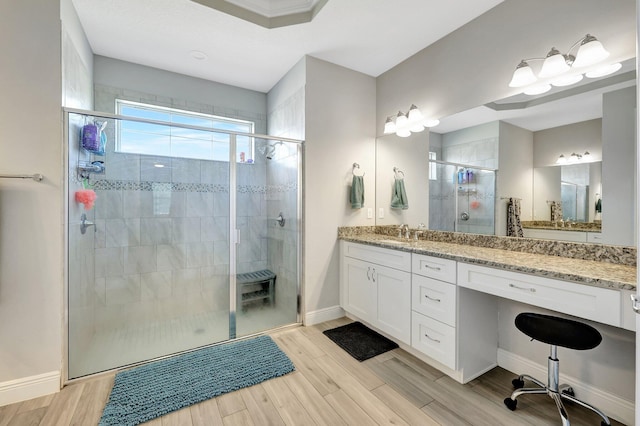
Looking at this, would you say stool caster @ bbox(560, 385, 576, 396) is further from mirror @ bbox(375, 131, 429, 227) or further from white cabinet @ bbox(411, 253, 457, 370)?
mirror @ bbox(375, 131, 429, 227)

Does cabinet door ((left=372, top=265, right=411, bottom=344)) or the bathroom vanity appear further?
cabinet door ((left=372, top=265, right=411, bottom=344))

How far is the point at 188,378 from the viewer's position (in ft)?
6.42

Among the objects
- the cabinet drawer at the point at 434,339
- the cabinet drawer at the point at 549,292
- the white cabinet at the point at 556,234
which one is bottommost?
the cabinet drawer at the point at 434,339

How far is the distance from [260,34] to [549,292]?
2850 mm

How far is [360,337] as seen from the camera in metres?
2.57

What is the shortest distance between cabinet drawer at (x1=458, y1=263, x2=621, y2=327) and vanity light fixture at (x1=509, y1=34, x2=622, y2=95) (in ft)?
4.23

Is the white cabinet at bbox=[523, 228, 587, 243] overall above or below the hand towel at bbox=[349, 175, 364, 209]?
below

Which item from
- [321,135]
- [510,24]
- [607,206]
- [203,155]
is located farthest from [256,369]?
[510,24]

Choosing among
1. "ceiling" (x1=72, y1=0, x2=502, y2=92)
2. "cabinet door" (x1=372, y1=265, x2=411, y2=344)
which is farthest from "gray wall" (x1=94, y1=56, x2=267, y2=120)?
"cabinet door" (x1=372, y1=265, x2=411, y2=344)

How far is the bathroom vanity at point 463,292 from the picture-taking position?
1343 mm

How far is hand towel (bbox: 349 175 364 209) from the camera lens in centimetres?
298

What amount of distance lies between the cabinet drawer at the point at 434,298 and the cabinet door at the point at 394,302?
7cm

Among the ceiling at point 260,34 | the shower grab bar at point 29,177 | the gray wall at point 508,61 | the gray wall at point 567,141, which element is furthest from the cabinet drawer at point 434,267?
the shower grab bar at point 29,177

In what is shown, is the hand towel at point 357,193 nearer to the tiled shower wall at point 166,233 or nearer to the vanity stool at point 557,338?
the tiled shower wall at point 166,233
